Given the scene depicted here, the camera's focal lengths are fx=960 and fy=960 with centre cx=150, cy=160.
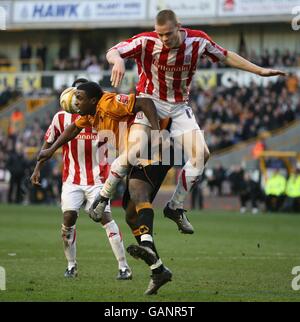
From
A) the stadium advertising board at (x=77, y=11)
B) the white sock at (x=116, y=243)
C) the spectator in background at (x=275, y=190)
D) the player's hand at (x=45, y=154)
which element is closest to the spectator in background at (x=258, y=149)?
the spectator in background at (x=275, y=190)

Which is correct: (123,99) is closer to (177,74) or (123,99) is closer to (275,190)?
(177,74)

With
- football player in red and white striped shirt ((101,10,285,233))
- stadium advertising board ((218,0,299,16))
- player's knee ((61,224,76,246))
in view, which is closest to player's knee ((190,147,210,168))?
football player in red and white striped shirt ((101,10,285,233))

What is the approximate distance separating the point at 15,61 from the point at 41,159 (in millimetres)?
38151

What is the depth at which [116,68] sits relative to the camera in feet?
30.1

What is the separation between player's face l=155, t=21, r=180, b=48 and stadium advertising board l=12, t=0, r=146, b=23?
3519 cm

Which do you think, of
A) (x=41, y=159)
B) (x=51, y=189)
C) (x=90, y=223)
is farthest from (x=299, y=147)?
(x=41, y=159)

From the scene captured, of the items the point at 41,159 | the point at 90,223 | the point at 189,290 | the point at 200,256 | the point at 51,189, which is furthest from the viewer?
the point at 51,189

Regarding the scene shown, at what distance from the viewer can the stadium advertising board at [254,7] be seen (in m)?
41.3

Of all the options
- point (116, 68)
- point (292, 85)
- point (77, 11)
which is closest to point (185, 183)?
point (116, 68)

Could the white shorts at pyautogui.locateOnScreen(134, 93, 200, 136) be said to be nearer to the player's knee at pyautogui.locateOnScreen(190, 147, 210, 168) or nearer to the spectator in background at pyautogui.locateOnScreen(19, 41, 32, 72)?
the player's knee at pyautogui.locateOnScreen(190, 147, 210, 168)

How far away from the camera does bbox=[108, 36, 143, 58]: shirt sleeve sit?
32.7ft

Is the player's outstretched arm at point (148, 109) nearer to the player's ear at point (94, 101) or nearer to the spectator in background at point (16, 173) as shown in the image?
the player's ear at point (94, 101)

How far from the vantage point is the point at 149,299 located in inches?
377

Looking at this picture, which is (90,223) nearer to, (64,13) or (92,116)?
(92,116)
